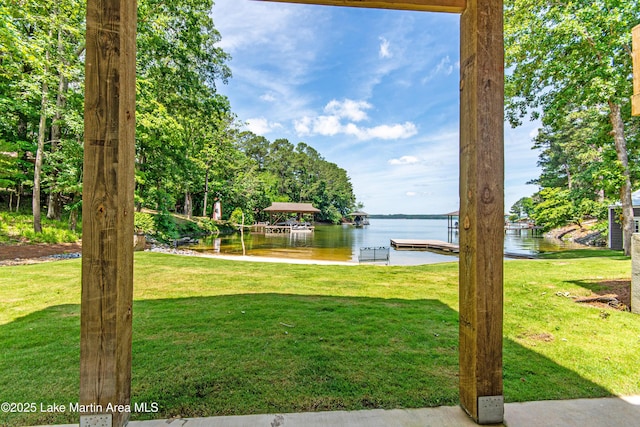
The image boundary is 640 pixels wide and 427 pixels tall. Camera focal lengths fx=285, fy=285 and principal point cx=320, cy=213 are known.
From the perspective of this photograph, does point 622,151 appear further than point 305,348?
Yes

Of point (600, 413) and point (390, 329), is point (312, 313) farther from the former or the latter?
point (600, 413)

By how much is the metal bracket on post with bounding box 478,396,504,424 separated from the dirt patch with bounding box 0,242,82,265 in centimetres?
1031

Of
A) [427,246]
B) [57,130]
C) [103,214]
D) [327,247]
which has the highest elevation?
[57,130]

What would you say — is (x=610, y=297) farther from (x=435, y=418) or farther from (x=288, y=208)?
(x=288, y=208)

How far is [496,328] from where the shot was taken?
160cm

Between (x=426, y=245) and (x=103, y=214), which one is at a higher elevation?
(x=103, y=214)

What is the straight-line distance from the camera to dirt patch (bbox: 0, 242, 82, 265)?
25.1 feet

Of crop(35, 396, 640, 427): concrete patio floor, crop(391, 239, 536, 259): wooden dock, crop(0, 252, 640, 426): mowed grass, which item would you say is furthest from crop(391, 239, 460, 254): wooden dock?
crop(35, 396, 640, 427): concrete patio floor

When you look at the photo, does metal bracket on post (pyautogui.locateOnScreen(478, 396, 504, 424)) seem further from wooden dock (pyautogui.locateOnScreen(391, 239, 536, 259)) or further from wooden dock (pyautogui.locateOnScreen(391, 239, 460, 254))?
wooden dock (pyautogui.locateOnScreen(391, 239, 460, 254))

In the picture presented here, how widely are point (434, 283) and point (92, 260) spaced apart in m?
5.93

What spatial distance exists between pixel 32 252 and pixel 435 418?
1178 cm

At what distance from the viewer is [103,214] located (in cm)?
141

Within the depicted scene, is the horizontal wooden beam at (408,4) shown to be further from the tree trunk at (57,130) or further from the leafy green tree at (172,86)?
the tree trunk at (57,130)

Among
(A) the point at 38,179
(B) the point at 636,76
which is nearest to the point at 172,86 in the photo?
(A) the point at 38,179
